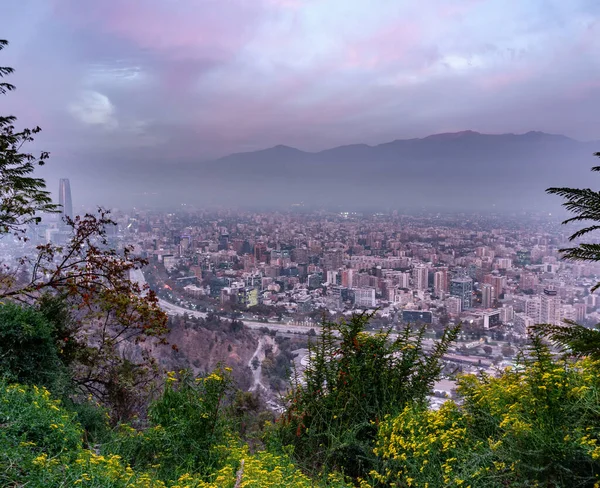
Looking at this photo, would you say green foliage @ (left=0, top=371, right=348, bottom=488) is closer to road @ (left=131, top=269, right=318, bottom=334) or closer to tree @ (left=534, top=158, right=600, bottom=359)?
tree @ (left=534, top=158, right=600, bottom=359)

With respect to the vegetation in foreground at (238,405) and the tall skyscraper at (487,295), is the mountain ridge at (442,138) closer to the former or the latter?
the tall skyscraper at (487,295)

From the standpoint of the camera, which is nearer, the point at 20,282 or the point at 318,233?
the point at 20,282

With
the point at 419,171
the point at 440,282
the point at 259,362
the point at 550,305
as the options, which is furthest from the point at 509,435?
the point at 419,171

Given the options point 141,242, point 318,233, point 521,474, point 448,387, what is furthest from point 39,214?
point 318,233

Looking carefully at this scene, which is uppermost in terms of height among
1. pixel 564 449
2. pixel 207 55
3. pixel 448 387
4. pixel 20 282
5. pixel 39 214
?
pixel 207 55

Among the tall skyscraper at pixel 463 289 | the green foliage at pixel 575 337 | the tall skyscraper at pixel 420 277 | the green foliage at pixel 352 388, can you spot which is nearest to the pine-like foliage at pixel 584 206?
the green foliage at pixel 575 337

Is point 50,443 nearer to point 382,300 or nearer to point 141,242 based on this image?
point 382,300

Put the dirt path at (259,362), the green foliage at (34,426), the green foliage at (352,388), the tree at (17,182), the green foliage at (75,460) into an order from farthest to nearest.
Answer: the dirt path at (259,362) → the tree at (17,182) → the green foliage at (352,388) → the green foliage at (34,426) → the green foliage at (75,460)
